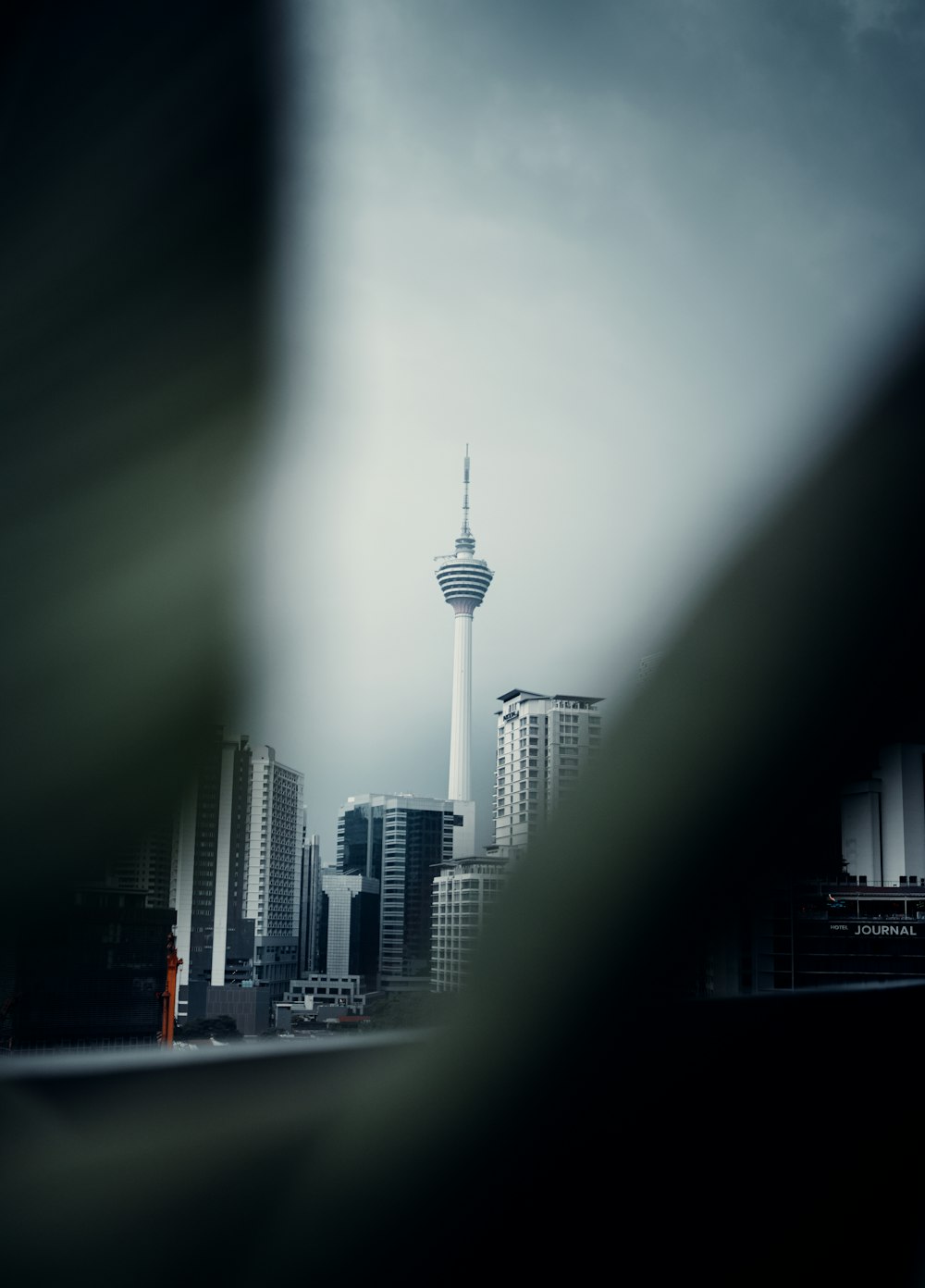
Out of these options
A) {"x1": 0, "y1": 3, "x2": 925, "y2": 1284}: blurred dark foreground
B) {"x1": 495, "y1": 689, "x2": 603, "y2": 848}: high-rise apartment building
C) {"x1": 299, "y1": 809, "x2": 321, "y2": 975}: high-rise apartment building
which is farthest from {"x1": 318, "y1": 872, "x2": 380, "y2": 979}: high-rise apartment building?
{"x1": 0, "y1": 3, "x2": 925, "y2": 1284}: blurred dark foreground

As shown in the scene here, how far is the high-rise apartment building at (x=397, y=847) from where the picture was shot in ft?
18.2

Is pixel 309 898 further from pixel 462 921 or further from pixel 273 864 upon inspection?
pixel 462 921

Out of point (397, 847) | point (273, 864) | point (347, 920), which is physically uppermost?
point (397, 847)

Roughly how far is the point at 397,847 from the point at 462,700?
33.0 m

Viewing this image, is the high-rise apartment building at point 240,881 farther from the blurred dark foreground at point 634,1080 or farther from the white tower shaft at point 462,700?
the white tower shaft at point 462,700

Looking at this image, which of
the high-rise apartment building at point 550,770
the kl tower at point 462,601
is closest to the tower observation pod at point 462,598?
the kl tower at point 462,601

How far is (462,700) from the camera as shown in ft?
130

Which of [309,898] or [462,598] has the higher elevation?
[462,598]

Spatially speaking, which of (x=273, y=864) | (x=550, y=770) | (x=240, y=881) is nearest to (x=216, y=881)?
(x=240, y=881)

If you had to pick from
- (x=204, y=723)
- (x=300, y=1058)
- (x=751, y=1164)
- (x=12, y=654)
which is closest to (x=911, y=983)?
(x=751, y=1164)

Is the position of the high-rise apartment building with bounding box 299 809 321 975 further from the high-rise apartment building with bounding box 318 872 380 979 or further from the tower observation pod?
the tower observation pod

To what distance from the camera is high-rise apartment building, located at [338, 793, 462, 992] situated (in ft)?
18.2

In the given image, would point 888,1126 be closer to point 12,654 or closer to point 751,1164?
point 751,1164

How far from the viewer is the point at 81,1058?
4.05ft
